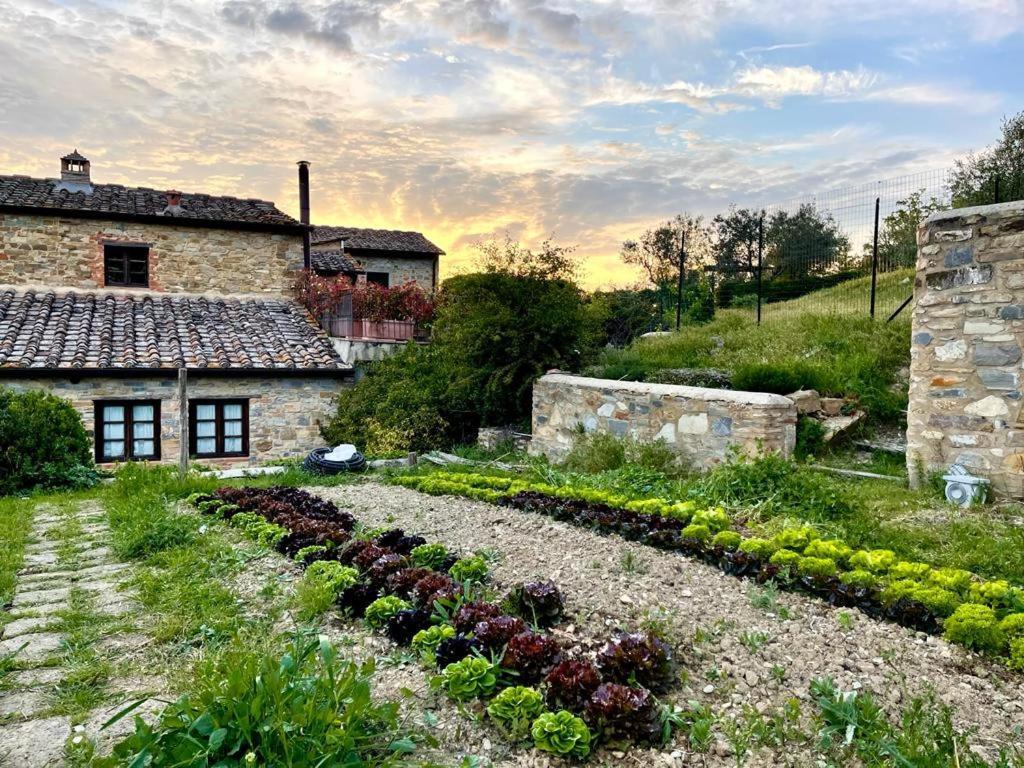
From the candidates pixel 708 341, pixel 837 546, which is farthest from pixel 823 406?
A: pixel 837 546

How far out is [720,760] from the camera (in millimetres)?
2506

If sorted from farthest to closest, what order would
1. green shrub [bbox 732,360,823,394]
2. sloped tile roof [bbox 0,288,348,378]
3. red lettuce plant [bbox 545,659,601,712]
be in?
sloped tile roof [bbox 0,288,348,378] → green shrub [bbox 732,360,823,394] → red lettuce plant [bbox 545,659,601,712]

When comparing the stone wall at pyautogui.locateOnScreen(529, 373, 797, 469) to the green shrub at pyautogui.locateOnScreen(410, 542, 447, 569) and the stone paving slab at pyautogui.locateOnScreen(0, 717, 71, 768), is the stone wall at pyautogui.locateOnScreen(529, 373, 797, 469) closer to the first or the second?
the green shrub at pyautogui.locateOnScreen(410, 542, 447, 569)

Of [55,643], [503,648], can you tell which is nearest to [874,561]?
[503,648]

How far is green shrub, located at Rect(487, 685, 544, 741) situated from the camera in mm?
2596

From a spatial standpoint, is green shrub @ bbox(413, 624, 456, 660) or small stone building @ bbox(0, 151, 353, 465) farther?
small stone building @ bbox(0, 151, 353, 465)

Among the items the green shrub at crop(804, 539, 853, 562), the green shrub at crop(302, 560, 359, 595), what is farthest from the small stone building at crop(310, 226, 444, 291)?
the green shrub at crop(804, 539, 853, 562)

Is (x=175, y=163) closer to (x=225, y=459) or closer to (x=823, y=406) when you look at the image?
(x=225, y=459)

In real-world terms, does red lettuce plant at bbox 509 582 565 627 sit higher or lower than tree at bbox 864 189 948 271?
lower

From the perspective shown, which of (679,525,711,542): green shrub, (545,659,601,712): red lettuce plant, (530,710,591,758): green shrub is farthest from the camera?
(679,525,711,542): green shrub

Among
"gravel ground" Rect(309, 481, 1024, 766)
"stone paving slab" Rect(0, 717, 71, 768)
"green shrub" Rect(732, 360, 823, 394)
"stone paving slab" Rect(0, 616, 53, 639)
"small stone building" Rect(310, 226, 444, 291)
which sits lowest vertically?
"stone paving slab" Rect(0, 616, 53, 639)

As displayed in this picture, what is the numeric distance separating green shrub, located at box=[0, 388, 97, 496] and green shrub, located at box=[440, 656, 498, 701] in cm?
876

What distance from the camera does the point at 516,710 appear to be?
2.62m

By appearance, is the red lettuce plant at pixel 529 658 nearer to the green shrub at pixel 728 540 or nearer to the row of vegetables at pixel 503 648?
the row of vegetables at pixel 503 648
